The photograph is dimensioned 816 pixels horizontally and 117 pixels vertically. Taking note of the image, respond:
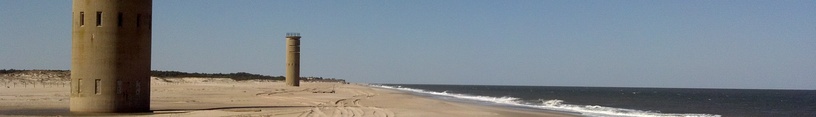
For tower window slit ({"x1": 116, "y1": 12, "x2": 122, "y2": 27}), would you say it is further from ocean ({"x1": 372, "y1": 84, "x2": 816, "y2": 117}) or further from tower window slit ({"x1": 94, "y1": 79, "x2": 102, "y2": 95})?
ocean ({"x1": 372, "y1": 84, "x2": 816, "y2": 117})

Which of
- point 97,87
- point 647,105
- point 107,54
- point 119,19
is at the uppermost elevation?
point 119,19

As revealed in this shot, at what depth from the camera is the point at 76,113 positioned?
23031 millimetres

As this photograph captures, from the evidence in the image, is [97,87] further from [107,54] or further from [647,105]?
[647,105]

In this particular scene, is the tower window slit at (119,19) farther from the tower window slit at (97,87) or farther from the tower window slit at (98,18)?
the tower window slit at (97,87)

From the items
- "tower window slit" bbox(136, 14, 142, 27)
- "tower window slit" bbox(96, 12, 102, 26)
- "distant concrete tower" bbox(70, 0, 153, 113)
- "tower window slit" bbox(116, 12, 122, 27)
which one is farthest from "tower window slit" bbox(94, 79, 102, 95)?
"tower window slit" bbox(136, 14, 142, 27)

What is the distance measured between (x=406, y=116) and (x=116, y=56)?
27.5 feet

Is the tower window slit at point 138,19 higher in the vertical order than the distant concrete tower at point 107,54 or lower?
higher

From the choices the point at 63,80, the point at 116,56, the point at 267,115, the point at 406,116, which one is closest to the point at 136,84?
the point at 116,56

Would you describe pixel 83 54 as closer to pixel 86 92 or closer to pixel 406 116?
pixel 86 92

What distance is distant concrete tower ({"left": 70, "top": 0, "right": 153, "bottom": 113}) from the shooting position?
22562mm

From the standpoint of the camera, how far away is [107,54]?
2258cm

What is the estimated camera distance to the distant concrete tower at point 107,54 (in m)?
22.6

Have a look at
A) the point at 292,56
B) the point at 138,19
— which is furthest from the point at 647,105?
the point at 138,19

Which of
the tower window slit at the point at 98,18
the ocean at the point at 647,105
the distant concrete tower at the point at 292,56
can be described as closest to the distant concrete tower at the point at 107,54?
the tower window slit at the point at 98,18
